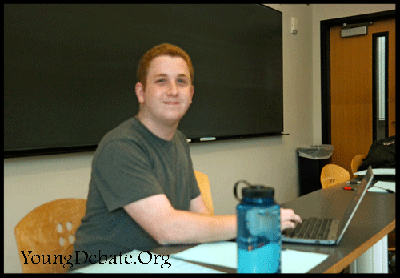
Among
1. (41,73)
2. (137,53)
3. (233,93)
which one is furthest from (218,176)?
(41,73)

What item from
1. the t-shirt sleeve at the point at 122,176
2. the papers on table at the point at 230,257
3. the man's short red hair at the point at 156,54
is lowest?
the papers on table at the point at 230,257

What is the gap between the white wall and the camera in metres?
1.83

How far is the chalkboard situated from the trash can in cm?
111

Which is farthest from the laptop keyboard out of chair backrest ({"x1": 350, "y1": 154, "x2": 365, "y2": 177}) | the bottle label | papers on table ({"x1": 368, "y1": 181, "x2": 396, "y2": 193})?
chair backrest ({"x1": 350, "y1": 154, "x2": 365, "y2": 177})

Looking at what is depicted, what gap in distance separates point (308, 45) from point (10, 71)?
360 cm

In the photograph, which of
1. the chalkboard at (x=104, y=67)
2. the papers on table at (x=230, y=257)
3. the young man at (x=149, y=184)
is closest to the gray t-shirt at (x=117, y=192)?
the young man at (x=149, y=184)

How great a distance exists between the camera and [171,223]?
3.40ft

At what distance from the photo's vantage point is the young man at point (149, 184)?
1049 millimetres

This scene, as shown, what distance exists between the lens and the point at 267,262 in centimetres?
79

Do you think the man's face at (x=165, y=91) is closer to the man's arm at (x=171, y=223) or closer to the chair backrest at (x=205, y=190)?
the man's arm at (x=171, y=223)

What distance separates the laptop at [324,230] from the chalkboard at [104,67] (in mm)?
1281

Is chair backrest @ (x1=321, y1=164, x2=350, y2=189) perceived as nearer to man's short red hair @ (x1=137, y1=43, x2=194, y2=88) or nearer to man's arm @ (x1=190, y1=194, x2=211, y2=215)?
man's arm @ (x1=190, y1=194, x2=211, y2=215)

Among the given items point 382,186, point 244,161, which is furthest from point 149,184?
point 244,161

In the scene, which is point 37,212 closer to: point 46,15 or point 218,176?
point 46,15
